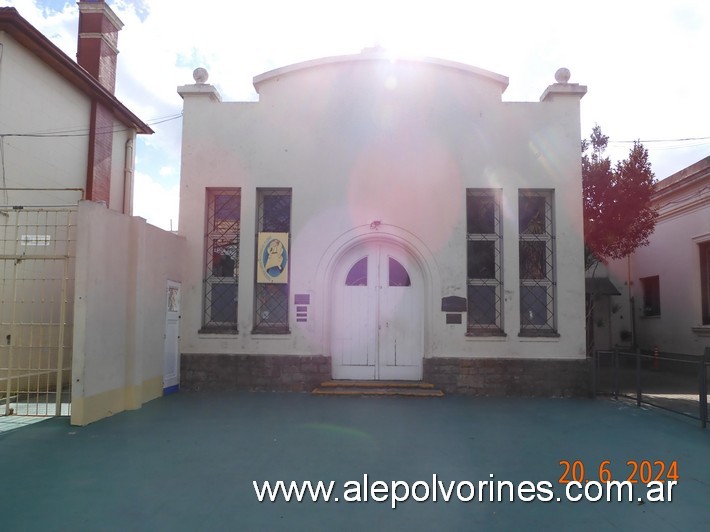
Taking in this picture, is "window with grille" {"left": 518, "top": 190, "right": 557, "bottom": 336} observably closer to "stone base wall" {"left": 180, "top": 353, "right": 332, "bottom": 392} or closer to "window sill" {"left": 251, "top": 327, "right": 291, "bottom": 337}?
"stone base wall" {"left": 180, "top": 353, "right": 332, "bottom": 392}

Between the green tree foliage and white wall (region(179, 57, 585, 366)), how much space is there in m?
2.90

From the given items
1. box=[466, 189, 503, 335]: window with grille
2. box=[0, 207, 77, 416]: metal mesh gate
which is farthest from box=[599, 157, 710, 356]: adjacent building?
box=[0, 207, 77, 416]: metal mesh gate

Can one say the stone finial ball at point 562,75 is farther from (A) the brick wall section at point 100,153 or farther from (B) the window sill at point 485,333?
(A) the brick wall section at point 100,153

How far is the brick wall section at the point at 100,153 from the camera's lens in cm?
1188

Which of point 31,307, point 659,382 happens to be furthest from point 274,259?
point 659,382

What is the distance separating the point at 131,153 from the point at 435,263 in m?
9.11

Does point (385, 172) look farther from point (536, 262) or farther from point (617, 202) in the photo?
point (617, 202)

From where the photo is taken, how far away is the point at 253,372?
9555mm

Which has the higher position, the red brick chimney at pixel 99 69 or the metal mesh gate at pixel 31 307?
the red brick chimney at pixel 99 69

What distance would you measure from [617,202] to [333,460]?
997cm

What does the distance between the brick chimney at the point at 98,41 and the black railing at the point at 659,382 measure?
12966mm

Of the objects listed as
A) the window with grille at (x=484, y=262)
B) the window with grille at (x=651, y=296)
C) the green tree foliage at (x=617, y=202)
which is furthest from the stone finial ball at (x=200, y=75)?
the window with grille at (x=651, y=296)

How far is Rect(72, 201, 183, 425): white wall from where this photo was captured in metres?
7.07

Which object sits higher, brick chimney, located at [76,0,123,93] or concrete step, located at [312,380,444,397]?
brick chimney, located at [76,0,123,93]
